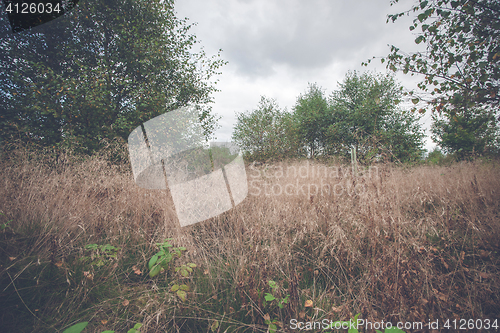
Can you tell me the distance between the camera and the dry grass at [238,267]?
1.48m

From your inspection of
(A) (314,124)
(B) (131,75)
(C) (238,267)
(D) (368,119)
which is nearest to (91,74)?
(B) (131,75)

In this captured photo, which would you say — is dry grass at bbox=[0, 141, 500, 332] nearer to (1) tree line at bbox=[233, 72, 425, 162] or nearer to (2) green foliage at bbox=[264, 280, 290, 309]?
(2) green foliage at bbox=[264, 280, 290, 309]

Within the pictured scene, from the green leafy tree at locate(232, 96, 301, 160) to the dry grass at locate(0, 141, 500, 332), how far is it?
9.67 m

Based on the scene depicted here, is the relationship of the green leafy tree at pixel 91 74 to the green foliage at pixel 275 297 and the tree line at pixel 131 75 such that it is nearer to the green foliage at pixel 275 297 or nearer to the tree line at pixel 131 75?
the tree line at pixel 131 75

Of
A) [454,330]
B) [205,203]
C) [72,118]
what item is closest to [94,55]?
[72,118]

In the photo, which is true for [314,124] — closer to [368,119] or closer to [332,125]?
→ [332,125]

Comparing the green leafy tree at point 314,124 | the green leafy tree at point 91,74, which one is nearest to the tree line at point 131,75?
the green leafy tree at point 91,74

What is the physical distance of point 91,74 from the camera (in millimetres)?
5926

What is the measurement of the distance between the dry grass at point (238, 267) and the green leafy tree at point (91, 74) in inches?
145

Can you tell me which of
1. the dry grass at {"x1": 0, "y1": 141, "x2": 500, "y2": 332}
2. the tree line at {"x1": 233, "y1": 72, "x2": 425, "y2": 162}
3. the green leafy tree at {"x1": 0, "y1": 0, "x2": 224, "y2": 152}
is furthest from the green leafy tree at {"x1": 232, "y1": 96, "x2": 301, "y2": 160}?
the dry grass at {"x1": 0, "y1": 141, "x2": 500, "y2": 332}

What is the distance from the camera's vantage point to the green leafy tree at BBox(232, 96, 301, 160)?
1240 cm

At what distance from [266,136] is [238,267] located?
11.1 metres

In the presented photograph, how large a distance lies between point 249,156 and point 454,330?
1160 cm

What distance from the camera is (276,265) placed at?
1.84 metres
